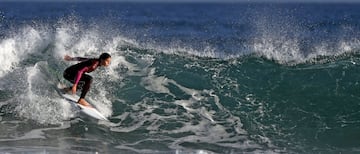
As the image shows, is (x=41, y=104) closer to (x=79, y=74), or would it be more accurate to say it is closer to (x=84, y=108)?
(x=84, y=108)

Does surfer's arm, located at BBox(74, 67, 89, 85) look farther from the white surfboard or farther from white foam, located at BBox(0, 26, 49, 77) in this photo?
white foam, located at BBox(0, 26, 49, 77)

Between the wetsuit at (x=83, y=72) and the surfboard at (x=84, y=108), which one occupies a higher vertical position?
Answer: the wetsuit at (x=83, y=72)

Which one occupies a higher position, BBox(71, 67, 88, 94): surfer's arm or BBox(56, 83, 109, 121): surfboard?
BBox(71, 67, 88, 94): surfer's arm

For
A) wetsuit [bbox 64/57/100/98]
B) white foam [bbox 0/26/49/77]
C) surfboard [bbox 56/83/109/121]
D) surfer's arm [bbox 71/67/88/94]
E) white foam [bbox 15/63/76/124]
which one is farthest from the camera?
white foam [bbox 0/26/49/77]

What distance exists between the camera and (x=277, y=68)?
14086 millimetres

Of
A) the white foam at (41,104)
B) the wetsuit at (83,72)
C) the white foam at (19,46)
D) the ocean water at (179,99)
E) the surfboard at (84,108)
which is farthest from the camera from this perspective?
the white foam at (19,46)

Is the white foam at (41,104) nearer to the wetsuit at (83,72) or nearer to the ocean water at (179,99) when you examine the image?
the ocean water at (179,99)

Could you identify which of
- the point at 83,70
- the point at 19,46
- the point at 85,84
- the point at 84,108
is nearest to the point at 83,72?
the point at 83,70

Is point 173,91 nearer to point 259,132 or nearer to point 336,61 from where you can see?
point 259,132

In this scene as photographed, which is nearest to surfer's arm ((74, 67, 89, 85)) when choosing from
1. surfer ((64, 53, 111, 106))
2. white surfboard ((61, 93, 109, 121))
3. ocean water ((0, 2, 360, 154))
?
surfer ((64, 53, 111, 106))

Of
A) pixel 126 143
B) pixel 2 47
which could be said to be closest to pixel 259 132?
pixel 126 143

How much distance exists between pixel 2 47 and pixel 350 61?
29.1ft

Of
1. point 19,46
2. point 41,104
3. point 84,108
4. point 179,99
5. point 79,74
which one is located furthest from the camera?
point 19,46

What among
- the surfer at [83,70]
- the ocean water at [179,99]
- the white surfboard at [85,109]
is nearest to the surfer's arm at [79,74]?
the surfer at [83,70]
